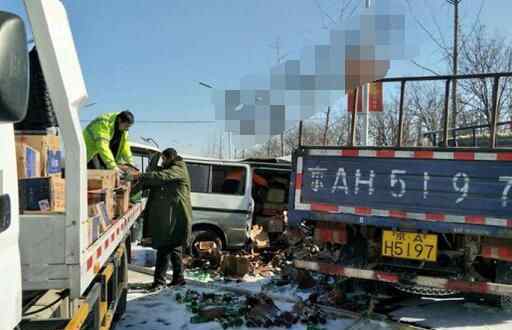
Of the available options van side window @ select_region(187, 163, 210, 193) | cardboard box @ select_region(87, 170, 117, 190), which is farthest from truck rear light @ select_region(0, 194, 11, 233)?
van side window @ select_region(187, 163, 210, 193)

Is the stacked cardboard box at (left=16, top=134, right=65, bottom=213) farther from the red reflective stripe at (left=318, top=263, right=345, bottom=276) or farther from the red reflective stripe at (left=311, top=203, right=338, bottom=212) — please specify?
the red reflective stripe at (left=318, top=263, right=345, bottom=276)

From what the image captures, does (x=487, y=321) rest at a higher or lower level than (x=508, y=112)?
lower

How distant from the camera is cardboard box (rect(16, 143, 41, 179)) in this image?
7.75 ft

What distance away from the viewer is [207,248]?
8281 mm

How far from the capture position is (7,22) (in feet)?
4.83

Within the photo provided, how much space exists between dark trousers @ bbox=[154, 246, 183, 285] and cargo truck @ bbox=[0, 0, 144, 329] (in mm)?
3865

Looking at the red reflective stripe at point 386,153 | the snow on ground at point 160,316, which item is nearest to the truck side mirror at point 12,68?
the snow on ground at point 160,316

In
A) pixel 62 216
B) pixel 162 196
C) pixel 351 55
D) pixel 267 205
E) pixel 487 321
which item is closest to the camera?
pixel 62 216

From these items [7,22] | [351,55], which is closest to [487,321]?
[351,55]

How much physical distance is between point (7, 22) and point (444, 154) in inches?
Answer: 170

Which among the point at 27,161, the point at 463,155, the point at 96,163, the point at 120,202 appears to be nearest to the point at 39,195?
the point at 27,161

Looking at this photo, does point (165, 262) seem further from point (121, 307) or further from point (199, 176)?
point (199, 176)

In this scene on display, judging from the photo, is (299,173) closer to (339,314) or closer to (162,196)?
(339,314)

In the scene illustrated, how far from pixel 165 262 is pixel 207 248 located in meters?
1.77
